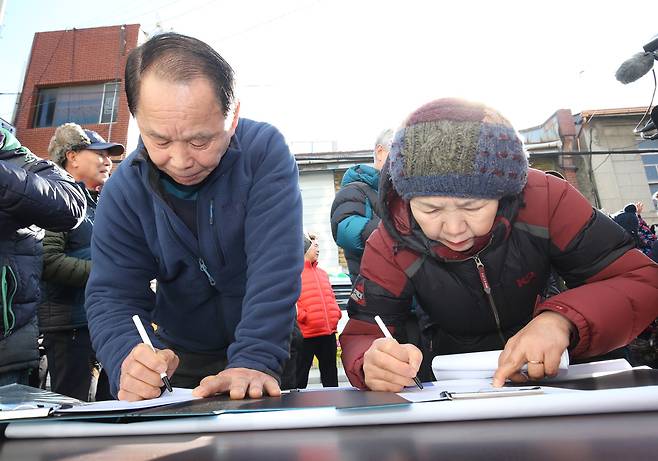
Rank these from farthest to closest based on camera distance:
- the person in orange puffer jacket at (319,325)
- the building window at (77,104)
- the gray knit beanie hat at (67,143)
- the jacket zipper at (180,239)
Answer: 1. the building window at (77,104)
2. the person in orange puffer jacket at (319,325)
3. the gray knit beanie hat at (67,143)
4. the jacket zipper at (180,239)

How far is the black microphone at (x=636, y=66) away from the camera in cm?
200

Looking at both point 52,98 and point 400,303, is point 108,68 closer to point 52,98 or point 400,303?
point 52,98

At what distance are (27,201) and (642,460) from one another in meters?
1.46

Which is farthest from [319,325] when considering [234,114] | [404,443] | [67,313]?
[404,443]

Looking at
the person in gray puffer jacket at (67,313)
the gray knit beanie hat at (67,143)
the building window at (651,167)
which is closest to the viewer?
the person in gray puffer jacket at (67,313)

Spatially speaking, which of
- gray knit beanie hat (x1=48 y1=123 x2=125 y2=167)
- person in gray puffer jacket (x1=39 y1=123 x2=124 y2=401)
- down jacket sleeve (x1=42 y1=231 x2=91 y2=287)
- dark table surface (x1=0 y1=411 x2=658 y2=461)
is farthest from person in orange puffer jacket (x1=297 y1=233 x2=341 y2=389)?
dark table surface (x1=0 y1=411 x2=658 y2=461)

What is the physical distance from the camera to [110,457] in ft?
1.50

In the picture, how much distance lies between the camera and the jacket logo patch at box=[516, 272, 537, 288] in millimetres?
1067

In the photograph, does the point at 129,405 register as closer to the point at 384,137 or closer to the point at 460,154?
the point at 460,154

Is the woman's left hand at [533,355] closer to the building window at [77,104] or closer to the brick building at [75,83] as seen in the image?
the brick building at [75,83]

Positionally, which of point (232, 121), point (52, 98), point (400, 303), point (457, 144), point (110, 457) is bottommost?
point (110, 457)

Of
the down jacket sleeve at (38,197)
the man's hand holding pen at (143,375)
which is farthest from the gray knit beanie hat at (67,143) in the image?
the man's hand holding pen at (143,375)

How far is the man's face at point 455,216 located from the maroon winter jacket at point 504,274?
0.06 meters

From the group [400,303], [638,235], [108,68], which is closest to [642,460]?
[400,303]
